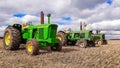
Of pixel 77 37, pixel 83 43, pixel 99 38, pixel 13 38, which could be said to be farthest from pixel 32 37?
pixel 99 38

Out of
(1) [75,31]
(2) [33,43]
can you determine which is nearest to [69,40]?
(1) [75,31]

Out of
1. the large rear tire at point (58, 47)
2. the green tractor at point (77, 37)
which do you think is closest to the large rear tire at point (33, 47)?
the large rear tire at point (58, 47)

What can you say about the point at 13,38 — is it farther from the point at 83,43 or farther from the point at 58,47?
the point at 83,43

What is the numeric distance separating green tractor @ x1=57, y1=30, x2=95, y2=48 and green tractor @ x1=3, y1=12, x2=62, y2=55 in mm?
6272

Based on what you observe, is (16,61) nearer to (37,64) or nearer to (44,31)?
(37,64)

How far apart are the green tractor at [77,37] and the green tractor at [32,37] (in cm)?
627

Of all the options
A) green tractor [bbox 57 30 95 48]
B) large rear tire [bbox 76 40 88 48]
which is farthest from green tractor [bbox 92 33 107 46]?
large rear tire [bbox 76 40 88 48]

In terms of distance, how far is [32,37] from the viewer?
1738 centimetres

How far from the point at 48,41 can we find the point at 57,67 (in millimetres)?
5148

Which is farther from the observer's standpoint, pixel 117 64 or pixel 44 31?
pixel 44 31

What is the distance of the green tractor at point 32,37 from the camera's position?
15320 millimetres

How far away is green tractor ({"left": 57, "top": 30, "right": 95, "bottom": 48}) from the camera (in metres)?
23.6

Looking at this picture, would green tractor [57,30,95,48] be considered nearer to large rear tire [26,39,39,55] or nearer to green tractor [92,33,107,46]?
green tractor [92,33,107,46]

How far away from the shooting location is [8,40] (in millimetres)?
17984
